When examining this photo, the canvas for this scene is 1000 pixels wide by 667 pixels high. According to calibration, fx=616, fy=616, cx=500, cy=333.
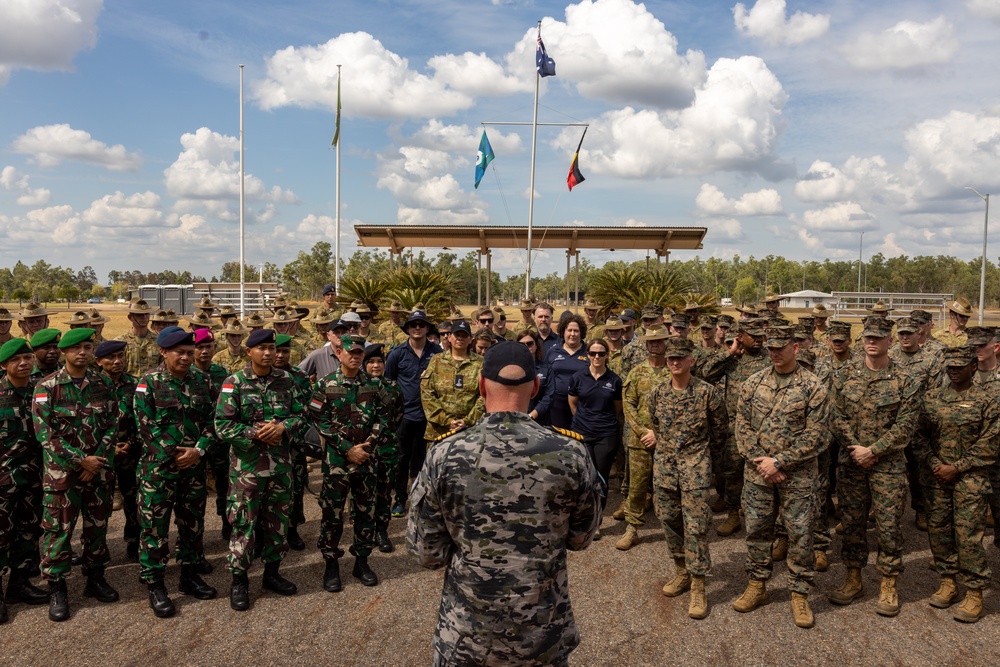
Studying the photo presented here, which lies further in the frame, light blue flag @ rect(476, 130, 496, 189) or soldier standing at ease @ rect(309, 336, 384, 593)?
light blue flag @ rect(476, 130, 496, 189)

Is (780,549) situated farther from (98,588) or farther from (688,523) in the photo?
(98,588)

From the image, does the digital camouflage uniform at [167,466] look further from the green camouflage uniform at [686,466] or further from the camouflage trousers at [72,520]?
the green camouflage uniform at [686,466]

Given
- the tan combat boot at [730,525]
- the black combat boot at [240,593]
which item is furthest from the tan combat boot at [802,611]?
the black combat boot at [240,593]

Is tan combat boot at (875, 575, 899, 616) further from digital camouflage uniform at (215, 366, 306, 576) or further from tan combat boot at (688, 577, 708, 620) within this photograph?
digital camouflage uniform at (215, 366, 306, 576)

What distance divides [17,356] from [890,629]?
6.51 meters

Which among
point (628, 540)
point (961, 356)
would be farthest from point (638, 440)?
point (961, 356)

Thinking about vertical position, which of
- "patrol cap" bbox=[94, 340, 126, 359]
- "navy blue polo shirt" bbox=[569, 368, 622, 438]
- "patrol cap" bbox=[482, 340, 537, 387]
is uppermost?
"patrol cap" bbox=[482, 340, 537, 387]

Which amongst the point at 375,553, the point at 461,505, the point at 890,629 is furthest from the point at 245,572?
the point at 890,629

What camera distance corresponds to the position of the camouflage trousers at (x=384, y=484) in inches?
206

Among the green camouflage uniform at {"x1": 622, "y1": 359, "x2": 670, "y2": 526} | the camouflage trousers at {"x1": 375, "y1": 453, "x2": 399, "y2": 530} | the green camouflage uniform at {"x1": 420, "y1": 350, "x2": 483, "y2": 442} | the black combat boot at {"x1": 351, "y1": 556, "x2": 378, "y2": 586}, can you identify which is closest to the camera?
the black combat boot at {"x1": 351, "y1": 556, "x2": 378, "y2": 586}

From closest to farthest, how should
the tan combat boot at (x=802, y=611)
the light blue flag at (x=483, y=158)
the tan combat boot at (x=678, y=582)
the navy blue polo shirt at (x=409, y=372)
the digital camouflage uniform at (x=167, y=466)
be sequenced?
the tan combat boot at (x=802, y=611) → the digital camouflage uniform at (x=167, y=466) → the tan combat boot at (x=678, y=582) → the navy blue polo shirt at (x=409, y=372) → the light blue flag at (x=483, y=158)

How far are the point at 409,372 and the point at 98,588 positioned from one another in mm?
3173

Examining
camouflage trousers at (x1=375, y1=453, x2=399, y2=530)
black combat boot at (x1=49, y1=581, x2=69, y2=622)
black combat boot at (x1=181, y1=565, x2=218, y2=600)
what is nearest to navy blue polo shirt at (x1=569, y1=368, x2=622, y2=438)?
camouflage trousers at (x1=375, y1=453, x2=399, y2=530)

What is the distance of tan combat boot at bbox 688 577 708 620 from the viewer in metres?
4.38
